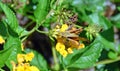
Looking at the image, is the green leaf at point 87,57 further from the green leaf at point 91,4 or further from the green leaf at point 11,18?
the green leaf at point 91,4

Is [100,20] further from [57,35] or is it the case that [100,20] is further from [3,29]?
[3,29]

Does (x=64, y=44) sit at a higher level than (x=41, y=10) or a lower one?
lower

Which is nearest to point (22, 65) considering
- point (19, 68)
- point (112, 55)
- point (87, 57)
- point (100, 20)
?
point (19, 68)

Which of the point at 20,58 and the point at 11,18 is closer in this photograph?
the point at 20,58

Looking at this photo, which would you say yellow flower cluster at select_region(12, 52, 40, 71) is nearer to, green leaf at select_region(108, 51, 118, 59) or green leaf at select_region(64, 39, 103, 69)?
green leaf at select_region(64, 39, 103, 69)

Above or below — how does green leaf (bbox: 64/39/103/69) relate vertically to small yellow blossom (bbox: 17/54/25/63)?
below

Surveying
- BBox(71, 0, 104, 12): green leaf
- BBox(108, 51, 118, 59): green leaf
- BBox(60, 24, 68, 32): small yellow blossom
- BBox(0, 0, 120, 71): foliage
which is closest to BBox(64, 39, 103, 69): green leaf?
BBox(0, 0, 120, 71): foliage

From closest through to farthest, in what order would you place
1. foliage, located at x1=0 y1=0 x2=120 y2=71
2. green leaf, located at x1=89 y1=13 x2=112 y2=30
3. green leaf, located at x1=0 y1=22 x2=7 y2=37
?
foliage, located at x1=0 y1=0 x2=120 y2=71, green leaf, located at x1=0 y1=22 x2=7 y2=37, green leaf, located at x1=89 y1=13 x2=112 y2=30

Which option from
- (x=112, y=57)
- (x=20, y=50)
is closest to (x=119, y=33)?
(x=112, y=57)
